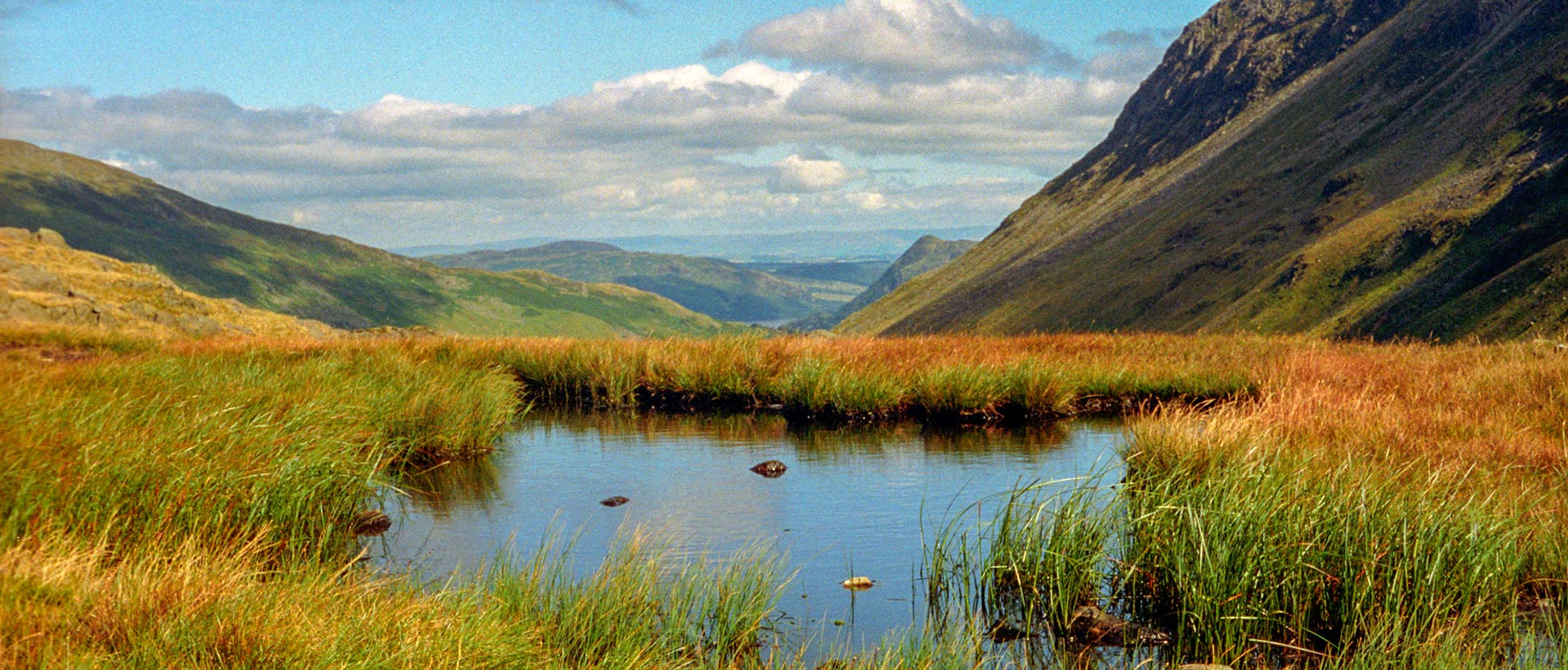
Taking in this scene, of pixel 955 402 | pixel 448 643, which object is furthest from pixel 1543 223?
pixel 448 643

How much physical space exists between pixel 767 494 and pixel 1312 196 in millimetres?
97508

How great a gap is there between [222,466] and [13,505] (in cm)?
195

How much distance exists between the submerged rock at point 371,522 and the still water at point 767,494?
17 cm

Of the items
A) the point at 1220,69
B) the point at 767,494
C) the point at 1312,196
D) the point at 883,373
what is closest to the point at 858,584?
the point at 767,494

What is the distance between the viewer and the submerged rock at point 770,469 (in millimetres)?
16938

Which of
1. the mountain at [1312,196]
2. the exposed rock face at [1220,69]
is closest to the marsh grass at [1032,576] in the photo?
the mountain at [1312,196]

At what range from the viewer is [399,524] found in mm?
13383

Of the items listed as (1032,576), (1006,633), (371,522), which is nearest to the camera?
(1006,633)

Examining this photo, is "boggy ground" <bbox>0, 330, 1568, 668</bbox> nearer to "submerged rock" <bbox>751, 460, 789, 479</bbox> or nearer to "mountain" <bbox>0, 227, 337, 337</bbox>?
"submerged rock" <bbox>751, 460, 789, 479</bbox>

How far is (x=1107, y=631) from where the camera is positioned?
9508 mm

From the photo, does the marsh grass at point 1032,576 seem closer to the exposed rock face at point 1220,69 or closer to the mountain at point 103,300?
the mountain at point 103,300

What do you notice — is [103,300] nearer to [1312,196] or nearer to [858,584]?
[858,584]

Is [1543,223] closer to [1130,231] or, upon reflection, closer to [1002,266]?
[1130,231]

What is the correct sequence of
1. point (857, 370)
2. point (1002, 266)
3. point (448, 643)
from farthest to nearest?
point (1002, 266), point (857, 370), point (448, 643)
